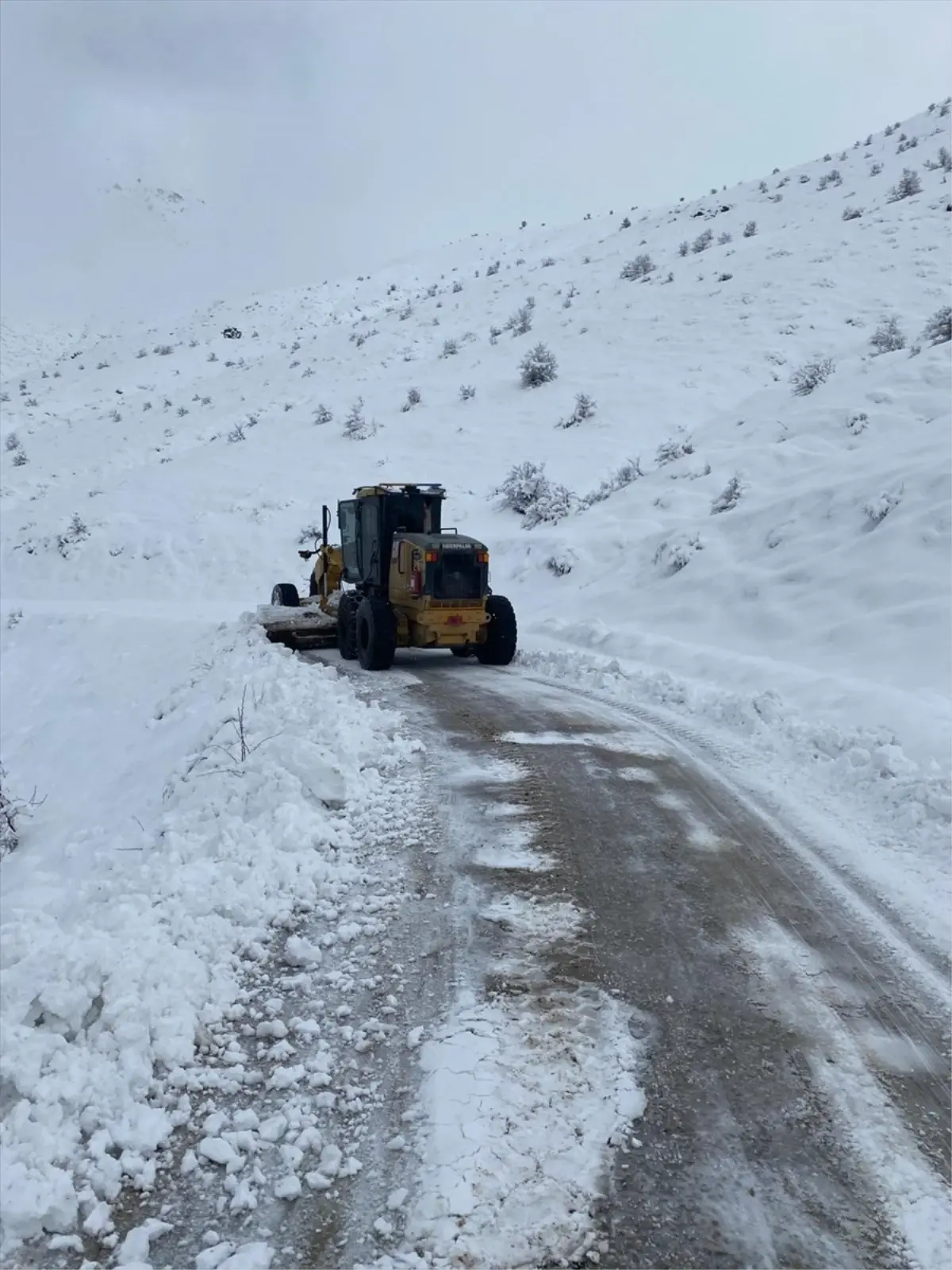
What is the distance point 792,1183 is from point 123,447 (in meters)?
27.5

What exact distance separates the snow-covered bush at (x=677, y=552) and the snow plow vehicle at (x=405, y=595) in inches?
131

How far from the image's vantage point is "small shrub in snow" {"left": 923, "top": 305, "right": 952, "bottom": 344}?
58.1ft

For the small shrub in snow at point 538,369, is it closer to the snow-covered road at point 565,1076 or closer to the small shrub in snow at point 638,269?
the small shrub in snow at point 638,269

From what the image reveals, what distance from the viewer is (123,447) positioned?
87.6ft

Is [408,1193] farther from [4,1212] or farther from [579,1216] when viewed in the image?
[4,1212]

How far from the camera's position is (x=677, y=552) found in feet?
45.3

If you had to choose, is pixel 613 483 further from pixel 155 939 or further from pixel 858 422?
pixel 155 939

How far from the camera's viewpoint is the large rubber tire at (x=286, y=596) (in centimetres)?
1501

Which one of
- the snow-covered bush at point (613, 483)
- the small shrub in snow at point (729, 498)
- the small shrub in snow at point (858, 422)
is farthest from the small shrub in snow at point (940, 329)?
the snow-covered bush at point (613, 483)

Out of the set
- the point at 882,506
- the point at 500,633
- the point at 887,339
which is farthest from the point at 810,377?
the point at 500,633

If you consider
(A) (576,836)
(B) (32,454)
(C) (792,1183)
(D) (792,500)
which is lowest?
(C) (792,1183)

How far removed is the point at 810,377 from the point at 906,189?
1784 cm

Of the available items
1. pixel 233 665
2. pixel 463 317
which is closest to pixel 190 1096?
pixel 233 665

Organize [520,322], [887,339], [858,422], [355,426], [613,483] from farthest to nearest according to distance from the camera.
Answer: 1. [520,322]
2. [355,426]
3. [887,339]
4. [613,483]
5. [858,422]
